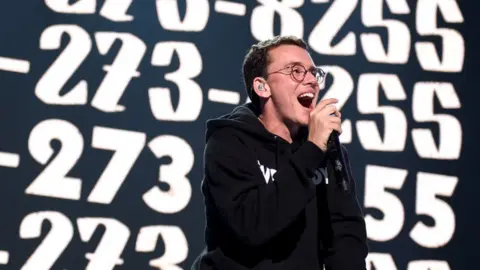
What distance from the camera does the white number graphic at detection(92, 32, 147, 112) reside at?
2971mm

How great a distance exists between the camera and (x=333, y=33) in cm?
312

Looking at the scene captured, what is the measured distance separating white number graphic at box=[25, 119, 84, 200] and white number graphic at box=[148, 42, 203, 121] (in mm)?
367

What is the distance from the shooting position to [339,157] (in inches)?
60.4

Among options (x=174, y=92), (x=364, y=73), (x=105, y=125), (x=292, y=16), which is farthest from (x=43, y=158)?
(x=364, y=73)

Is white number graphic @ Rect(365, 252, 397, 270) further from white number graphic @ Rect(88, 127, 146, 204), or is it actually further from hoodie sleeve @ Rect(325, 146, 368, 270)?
hoodie sleeve @ Rect(325, 146, 368, 270)

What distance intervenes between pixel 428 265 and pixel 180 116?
1.26 metres

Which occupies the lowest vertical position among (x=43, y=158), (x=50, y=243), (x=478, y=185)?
(x=50, y=243)

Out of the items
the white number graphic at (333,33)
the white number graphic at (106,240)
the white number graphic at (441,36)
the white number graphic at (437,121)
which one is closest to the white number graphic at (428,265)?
the white number graphic at (437,121)

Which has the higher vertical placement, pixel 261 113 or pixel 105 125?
pixel 261 113

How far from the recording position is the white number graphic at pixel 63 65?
2.96m

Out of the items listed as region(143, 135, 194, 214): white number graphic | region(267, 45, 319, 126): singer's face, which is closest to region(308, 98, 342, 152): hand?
region(267, 45, 319, 126): singer's face

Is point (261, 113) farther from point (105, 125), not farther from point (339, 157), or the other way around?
point (105, 125)

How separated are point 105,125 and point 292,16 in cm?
96

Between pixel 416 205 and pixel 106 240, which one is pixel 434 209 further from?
pixel 106 240
